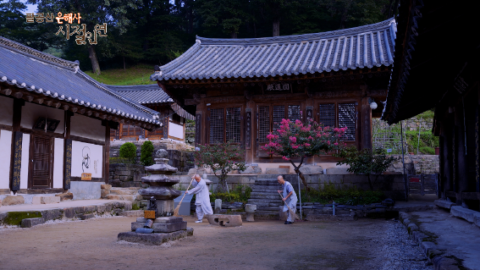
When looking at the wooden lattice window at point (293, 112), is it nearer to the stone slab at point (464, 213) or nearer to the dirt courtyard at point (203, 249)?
the dirt courtyard at point (203, 249)

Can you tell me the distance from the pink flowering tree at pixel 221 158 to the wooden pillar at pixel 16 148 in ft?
18.2

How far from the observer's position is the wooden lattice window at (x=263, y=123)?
14.9 meters

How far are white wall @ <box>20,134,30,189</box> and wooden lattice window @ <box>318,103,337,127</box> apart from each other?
392 inches

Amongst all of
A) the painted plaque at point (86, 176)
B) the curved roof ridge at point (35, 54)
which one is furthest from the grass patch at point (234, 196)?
the curved roof ridge at point (35, 54)

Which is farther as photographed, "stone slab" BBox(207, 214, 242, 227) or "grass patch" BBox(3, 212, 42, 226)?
"stone slab" BBox(207, 214, 242, 227)

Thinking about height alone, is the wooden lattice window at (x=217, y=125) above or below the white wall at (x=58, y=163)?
above

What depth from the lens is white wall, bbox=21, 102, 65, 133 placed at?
Answer: 447 inches

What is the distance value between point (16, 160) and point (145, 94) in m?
19.8

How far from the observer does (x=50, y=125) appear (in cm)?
1223

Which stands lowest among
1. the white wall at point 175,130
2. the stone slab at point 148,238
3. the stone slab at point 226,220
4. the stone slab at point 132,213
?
the stone slab at point 132,213

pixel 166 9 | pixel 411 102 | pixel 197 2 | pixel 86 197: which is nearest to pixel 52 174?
pixel 86 197

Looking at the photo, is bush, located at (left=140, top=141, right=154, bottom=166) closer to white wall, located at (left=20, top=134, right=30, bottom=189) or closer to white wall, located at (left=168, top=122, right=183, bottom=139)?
white wall, located at (left=168, top=122, right=183, bottom=139)

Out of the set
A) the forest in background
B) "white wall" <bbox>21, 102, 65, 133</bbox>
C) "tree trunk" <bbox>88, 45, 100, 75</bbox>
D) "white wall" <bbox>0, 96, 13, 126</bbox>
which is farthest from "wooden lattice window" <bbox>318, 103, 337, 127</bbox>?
"tree trunk" <bbox>88, 45, 100, 75</bbox>

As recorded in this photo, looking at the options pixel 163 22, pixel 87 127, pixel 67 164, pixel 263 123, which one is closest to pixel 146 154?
pixel 87 127
